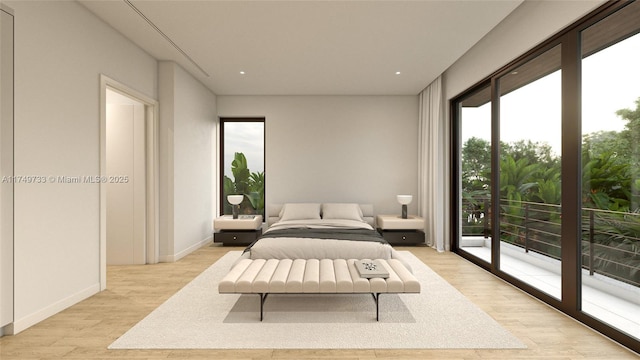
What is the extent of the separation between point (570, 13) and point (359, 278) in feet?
9.24

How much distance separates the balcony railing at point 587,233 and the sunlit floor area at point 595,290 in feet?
0.21

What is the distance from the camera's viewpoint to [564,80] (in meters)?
2.81

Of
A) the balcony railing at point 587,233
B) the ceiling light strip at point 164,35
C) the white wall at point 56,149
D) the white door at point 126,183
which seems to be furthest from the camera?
the white door at point 126,183

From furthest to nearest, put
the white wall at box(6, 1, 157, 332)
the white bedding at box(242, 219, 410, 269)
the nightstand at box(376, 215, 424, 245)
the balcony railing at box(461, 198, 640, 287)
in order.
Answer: the nightstand at box(376, 215, 424, 245)
the white bedding at box(242, 219, 410, 269)
the white wall at box(6, 1, 157, 332)
the balcony railing at box(461, 198, 640, 287)

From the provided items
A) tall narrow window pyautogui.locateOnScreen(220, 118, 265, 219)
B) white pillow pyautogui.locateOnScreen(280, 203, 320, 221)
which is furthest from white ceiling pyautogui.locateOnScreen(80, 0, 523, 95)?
white pillow pyautogui.locateOnScreen(280, 203, 320, 221)

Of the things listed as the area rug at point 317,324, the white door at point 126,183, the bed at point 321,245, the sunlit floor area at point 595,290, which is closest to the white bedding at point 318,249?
the bed at point 321,245

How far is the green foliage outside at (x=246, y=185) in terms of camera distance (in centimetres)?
659

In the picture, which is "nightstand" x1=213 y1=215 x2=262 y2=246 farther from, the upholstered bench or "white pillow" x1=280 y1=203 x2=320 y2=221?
the upholstered bench

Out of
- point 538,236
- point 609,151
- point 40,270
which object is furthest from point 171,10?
point 538,236

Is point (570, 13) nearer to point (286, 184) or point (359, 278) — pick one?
point (359, 278)

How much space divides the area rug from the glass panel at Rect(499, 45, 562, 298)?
0.88 metres

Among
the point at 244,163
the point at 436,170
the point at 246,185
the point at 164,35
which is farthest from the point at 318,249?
the point at 244,163

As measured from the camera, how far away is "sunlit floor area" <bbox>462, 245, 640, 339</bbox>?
2258 mm

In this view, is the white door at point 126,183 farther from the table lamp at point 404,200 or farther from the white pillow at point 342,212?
the table lamp at point 404,200
